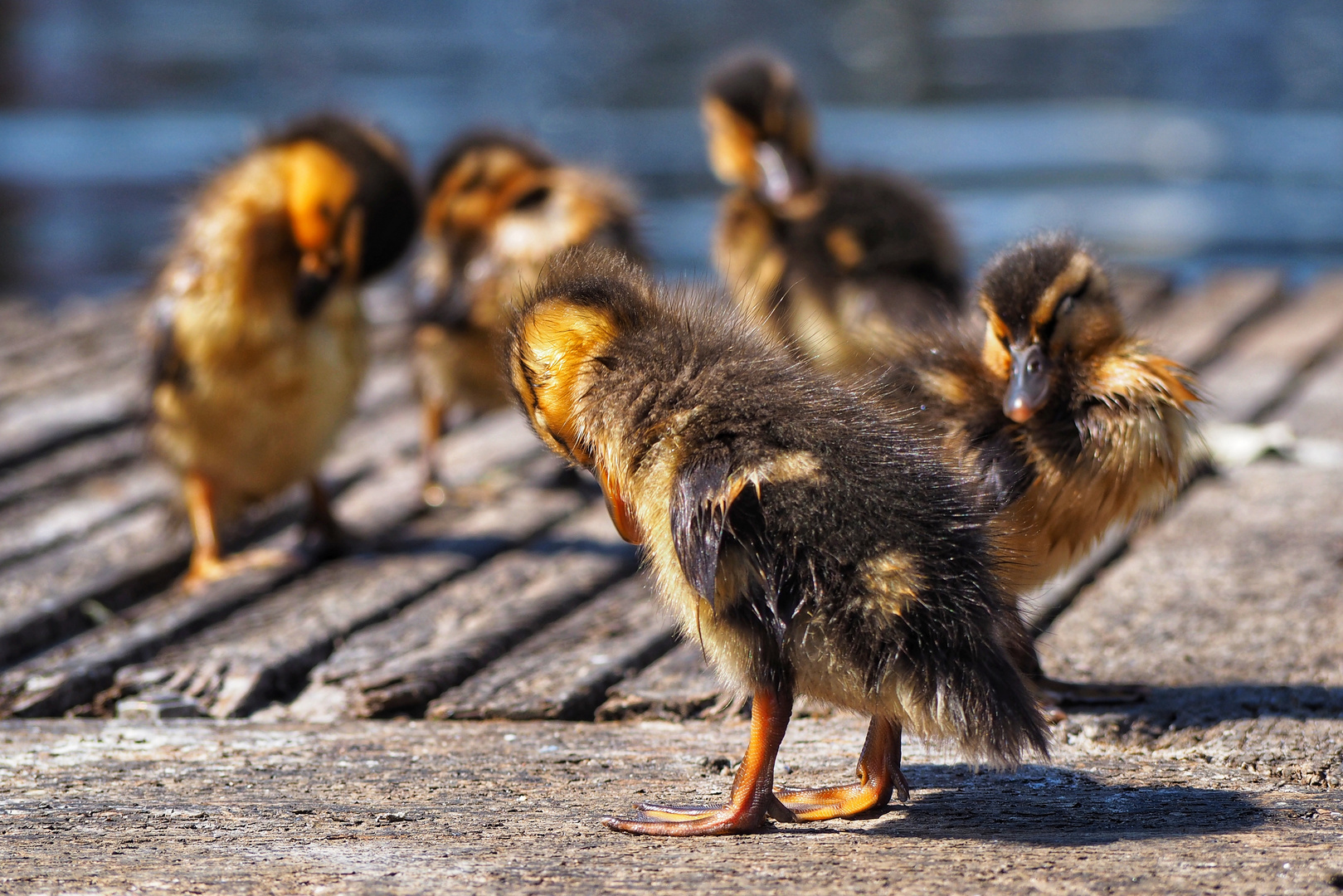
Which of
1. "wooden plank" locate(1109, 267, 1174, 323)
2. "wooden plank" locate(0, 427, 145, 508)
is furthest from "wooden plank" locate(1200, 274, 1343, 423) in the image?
"wooden plank" locate(0, 427, 145, 508)

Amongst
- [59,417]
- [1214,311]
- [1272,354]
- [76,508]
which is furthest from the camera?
[1214,311]

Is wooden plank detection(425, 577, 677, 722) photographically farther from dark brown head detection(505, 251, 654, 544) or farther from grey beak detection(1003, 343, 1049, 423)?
grey beak detection(1003, 343, 1049, 423)

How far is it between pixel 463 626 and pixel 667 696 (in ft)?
2.89

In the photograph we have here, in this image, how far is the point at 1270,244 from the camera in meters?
12.5

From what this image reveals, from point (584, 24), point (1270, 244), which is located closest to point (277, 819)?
point (1270, 244)

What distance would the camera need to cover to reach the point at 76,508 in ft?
19.7

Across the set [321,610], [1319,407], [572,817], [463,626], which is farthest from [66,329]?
[572,817]

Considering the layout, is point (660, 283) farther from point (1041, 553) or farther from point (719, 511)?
point (1041, 553)

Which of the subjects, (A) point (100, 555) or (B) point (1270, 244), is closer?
(A) point (100, 555)

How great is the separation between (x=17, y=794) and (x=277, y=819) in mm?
611

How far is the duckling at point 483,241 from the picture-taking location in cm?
641

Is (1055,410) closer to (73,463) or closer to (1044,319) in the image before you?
(1044,319)

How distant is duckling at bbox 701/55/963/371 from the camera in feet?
19.6

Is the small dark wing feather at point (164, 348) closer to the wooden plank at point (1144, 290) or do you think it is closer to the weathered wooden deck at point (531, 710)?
the weathered wooden deck at point (531, 710)
